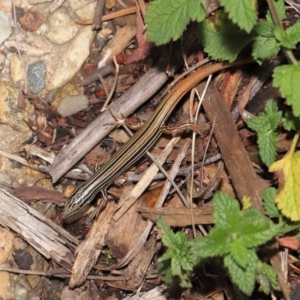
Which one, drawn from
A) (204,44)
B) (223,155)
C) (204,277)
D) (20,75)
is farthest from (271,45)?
(20,75)

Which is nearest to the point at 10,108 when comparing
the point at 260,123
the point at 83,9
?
the point at 83,9

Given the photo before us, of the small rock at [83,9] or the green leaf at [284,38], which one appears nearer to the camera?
the green leaf at [284,38]

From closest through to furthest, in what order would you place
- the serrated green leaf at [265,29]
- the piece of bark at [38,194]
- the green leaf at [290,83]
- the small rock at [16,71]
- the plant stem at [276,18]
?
1. the green leaf at [290,83]
2. the plant stem at [276,18]
3. the serrated green leaf at [265,29]
4. the piece of bark at [38,194]
5. the small rock at [16,71]

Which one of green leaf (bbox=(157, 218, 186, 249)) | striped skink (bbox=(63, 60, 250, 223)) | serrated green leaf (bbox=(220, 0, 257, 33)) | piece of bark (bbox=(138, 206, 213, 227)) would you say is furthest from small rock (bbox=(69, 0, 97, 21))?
green leaf (bbox=(157, 218, 186, 249))

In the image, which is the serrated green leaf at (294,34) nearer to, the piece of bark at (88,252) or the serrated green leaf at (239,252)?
the serrated green leaf at (239,252)

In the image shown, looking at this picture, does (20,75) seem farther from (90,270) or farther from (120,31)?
(90,270)

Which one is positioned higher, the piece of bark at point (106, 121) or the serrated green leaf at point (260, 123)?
the piece of bark at point (106, 121)

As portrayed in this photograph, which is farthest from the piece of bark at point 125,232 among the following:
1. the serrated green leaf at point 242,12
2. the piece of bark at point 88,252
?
the serrated green leaf at point 242,12
